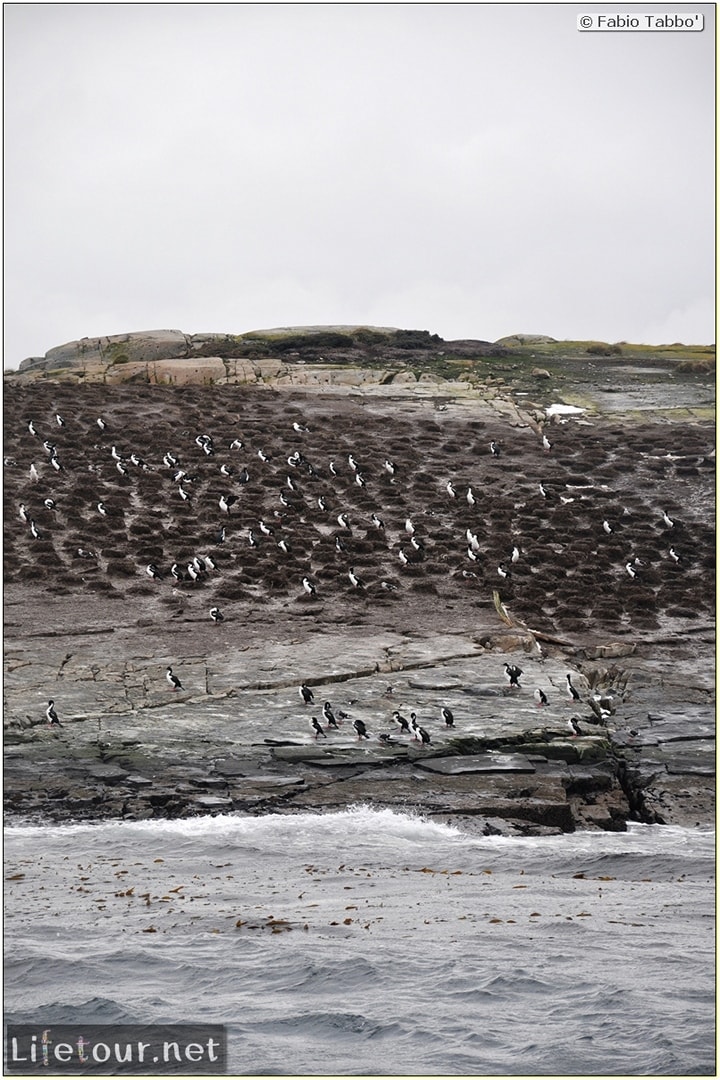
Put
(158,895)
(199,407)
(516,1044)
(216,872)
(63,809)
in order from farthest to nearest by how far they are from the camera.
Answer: (199,407) → (63,809) → (216,872) → (158,895) → (516,1044)

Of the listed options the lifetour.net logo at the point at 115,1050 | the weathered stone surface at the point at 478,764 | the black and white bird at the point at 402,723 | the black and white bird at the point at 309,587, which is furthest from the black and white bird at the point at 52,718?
the lifetour.net logo at the point at 115,1050

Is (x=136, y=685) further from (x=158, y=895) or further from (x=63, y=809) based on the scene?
(x=158, y=895)

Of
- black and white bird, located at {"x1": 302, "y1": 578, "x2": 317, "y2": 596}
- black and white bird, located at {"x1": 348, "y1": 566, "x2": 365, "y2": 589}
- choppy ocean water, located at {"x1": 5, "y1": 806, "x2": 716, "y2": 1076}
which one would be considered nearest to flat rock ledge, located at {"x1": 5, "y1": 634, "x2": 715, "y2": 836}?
choppy ocean water, located at {"x1": 5, "y1": 806, "x2": 716, "y2": 1076}

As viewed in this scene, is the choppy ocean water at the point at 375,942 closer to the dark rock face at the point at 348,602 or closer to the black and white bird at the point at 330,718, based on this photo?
the dark rock face at the point at 348,602

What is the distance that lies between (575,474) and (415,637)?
22975 mm

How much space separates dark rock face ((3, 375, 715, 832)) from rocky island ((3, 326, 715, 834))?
102 millimetres

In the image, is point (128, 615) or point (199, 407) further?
point (199, 407)

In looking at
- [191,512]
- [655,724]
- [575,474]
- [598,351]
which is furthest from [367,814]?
[598,351]

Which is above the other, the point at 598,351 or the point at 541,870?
the point at 598,351

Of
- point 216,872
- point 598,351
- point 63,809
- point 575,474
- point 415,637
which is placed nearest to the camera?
point 216,872

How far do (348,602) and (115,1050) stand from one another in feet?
82.5

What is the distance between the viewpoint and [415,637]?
105ft

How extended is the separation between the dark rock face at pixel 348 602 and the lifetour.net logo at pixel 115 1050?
1150cm

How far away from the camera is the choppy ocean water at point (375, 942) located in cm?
1129
